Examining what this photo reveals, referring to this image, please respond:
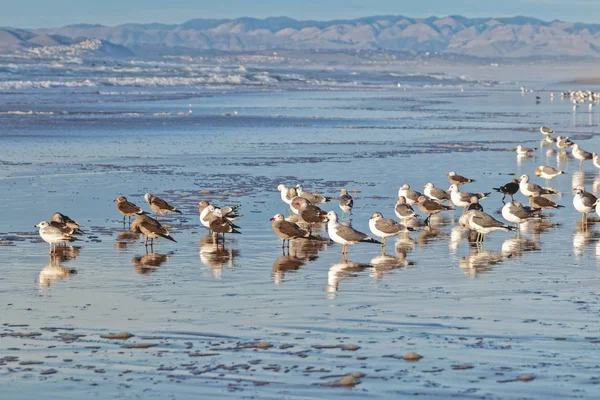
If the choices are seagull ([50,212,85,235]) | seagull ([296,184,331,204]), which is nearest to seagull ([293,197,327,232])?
seagull ([296,184,331,204])

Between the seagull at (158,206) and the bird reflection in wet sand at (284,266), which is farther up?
the seagull at (158,206)

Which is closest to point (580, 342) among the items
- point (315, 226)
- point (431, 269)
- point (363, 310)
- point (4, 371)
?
point (363, 310)

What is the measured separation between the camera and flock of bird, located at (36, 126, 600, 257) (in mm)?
14710

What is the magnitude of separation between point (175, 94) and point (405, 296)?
170ft

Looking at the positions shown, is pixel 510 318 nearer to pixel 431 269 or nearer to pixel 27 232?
pixel 431 269

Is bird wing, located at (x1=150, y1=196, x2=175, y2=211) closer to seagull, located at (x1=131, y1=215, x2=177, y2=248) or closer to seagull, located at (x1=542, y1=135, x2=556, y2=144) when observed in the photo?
seagull, located at (x1=131, y1=215, x2=177, y2=248)

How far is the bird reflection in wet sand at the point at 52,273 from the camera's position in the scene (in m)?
12.3

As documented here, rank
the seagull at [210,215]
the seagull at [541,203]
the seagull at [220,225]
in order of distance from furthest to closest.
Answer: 1. the seagull at [541,203]
2. the seagull at [210,215]
3. the seagull at [220,225]

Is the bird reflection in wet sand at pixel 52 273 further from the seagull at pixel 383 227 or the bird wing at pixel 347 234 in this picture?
the seagull at pixel 383 227

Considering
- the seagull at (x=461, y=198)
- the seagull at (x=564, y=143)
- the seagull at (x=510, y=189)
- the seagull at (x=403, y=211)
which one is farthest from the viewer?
the seagull at (x=564, y=143)

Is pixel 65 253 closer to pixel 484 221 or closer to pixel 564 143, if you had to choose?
pixel 484 221

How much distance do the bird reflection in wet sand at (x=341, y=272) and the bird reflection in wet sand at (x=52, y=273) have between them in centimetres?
309

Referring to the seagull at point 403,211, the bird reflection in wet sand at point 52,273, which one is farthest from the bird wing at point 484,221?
the bird reflection in wet sand at point 52,273

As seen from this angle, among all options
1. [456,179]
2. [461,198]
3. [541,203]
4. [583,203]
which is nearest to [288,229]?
[461,198]
